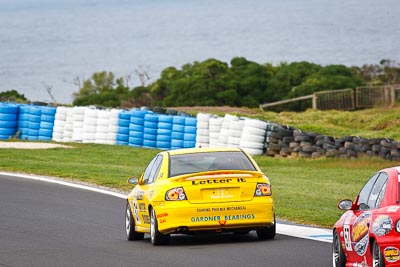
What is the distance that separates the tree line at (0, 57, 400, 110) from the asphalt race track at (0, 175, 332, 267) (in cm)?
4684

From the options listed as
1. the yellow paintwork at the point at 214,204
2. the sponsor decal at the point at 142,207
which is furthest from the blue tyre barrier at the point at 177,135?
the yellow paintwork at the point at 214,204

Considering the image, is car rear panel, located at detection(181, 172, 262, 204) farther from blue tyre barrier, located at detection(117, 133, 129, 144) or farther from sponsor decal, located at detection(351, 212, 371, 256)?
blue tyre barrier, located at detection(117, 133, 129, 144)

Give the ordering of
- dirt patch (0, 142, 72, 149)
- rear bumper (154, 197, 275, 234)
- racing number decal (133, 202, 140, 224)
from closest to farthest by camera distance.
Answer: rear bumper (154, 197, 275, 234) < racing number decal (133, 202, 140, 224) < dirt patch (0, 142, 72, 149)

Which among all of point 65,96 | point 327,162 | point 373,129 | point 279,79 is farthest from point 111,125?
point 65,96

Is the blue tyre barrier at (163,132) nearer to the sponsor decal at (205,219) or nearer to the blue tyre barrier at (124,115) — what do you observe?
the blue tyre barrier at (124,115)

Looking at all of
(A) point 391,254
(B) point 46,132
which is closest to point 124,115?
(B) point 46,132

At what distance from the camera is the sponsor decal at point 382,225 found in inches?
422

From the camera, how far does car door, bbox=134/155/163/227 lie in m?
16.4

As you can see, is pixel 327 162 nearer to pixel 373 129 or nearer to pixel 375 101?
pixel 373 129

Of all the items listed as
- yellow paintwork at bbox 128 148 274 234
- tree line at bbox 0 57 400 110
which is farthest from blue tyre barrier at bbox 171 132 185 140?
tree line at bbox 0 57 400 110

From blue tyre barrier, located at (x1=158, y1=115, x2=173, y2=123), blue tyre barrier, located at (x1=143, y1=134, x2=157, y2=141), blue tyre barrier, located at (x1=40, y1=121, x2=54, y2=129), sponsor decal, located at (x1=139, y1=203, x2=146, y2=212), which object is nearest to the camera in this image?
sponsor decal, located at (x1=139, y1=203, x2=146, y2=212)

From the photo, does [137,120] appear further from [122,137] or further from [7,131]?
[7,131]

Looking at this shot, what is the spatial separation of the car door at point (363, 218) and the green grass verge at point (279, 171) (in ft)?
22.6

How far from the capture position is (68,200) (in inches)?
923
